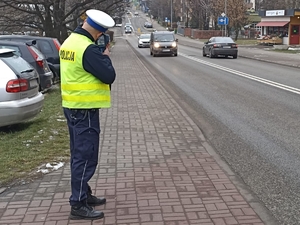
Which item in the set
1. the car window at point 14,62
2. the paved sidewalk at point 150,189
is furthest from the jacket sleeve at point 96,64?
the car window at point 14,62

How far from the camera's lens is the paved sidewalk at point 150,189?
4.12 meters

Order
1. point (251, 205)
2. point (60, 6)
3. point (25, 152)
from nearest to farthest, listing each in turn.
Answer: point (251, 205) → point (25, 152) → point (60, 6)

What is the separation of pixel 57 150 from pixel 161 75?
535 inches

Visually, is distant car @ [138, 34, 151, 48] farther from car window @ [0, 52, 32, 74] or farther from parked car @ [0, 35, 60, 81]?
car window @ [0, 52, 32, 74]

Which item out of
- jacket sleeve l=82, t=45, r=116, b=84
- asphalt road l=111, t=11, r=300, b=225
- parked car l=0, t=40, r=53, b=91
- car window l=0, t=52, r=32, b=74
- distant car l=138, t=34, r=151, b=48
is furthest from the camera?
distant car l=138, t=34, r=151, b=48

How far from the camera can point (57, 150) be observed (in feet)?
21.2

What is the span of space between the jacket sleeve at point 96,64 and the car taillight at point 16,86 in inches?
148

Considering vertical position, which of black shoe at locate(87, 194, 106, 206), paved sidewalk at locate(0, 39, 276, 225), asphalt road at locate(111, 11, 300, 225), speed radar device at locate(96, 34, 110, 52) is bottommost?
asphalt road at locate(111, 11, 300, 225)

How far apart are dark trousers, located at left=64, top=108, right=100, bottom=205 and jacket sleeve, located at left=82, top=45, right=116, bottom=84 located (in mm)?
373

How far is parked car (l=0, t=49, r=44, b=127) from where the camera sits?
7164 mm

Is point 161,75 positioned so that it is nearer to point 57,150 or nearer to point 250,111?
point 250,111

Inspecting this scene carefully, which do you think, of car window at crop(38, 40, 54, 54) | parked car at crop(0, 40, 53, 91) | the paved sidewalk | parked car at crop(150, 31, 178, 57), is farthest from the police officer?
parked car at crop(150, 31, 178, 57)

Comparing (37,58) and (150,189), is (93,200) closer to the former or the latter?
(150,189)

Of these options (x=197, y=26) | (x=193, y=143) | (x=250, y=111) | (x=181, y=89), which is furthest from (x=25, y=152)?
(x=197, y=26)
